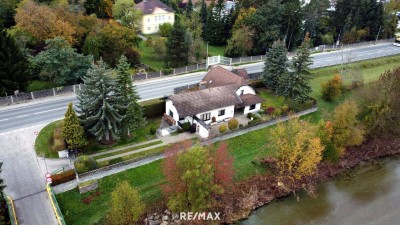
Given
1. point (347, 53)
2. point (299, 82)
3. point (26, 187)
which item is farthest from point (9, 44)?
point (347, 53)

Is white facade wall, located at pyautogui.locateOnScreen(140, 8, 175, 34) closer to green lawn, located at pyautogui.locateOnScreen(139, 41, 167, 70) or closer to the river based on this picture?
green lawn, located at pyautogui.locateOnScreen(139, 41, 167, 70)

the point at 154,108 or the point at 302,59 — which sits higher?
the point at 302,59

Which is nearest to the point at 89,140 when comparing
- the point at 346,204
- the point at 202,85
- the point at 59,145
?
the point at 59,145

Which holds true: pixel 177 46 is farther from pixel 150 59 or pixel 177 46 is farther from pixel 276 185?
pixel 276 185

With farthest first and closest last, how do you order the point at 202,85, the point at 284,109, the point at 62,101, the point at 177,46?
the point at 177,46 → the point at 202,85 → the point at 284,109 → the point at 62,101

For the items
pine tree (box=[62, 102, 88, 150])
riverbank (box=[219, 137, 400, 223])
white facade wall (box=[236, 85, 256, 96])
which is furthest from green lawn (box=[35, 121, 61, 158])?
white facade wall (box=[236, 85, 256, 96])

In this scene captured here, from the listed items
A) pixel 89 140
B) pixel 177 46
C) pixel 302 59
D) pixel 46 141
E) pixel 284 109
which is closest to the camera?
pixel 46 141

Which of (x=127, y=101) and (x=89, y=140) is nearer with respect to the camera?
(x=127, y=101)
